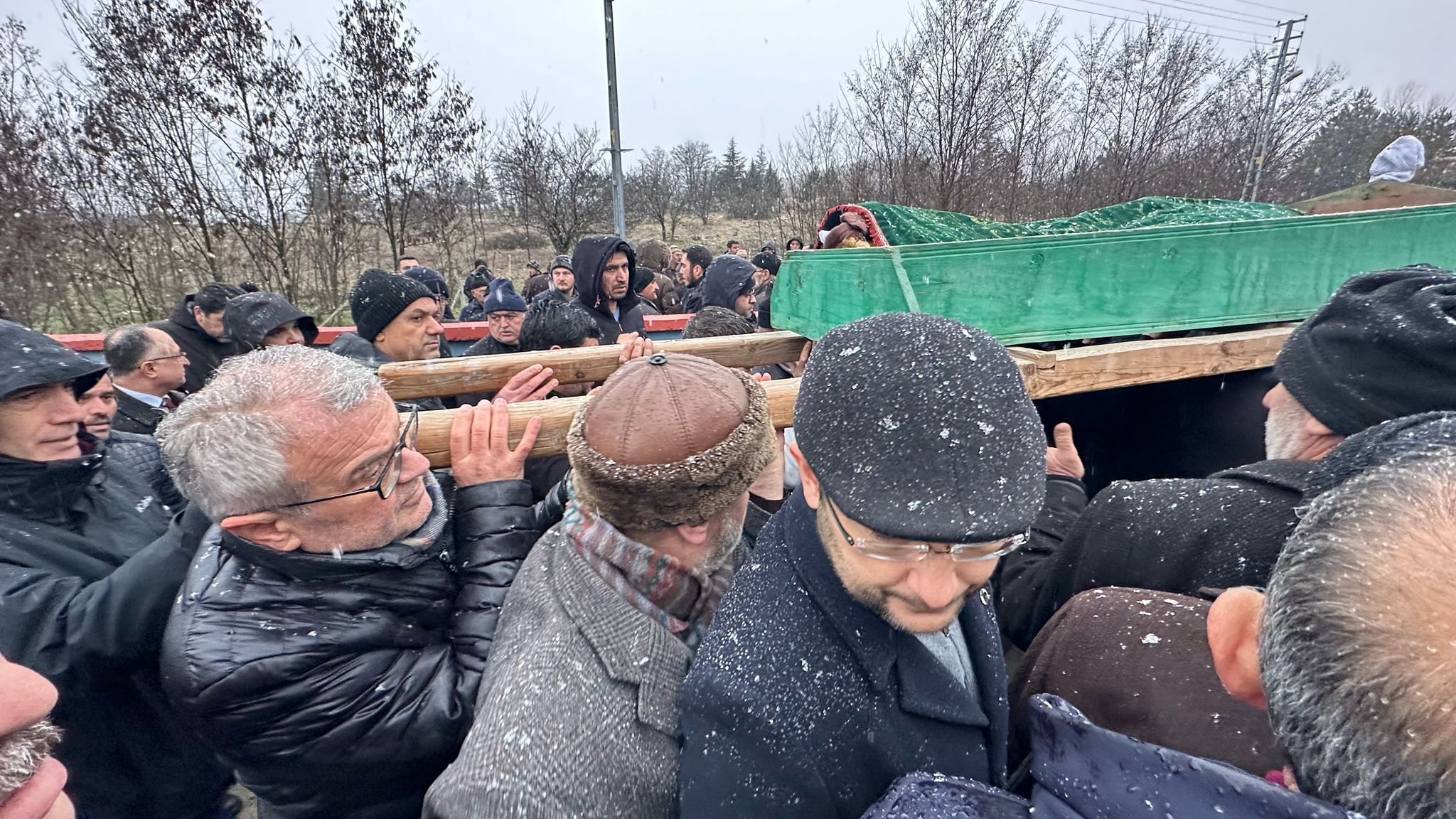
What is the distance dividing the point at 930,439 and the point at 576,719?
733 millimetres

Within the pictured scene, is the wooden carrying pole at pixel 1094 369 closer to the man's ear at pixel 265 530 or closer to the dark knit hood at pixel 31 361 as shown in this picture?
the man's ear at pixel 265 530

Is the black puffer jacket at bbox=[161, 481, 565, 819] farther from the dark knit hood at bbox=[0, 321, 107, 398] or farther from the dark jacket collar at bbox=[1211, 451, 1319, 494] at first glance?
the dark jacket collar at bbox=[1211, 451, 1319, 494]

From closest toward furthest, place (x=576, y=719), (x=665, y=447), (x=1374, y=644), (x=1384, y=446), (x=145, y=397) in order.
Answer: (x=1374, y=644) < (x=1384, y=446) < (x=576, y=719) < (x=665, y=447) < (x=145, y=397)

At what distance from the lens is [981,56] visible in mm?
9492

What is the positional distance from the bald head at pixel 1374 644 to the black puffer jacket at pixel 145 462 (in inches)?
106

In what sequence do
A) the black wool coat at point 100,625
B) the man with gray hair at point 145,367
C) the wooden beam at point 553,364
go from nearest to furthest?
the black wool coat at point 100,625 → the wooden beam at point 553,364 → the man with gray hair at point 145,367

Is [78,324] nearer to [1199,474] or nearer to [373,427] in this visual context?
[373,427]

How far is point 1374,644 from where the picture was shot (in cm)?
55

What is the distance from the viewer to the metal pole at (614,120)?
796cm

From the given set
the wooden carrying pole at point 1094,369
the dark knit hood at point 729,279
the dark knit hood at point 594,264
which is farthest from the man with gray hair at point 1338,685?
Answer: the dark knit hood at point 729,279

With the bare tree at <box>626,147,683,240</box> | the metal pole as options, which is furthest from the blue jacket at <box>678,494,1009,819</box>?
the bare tree at <box>626,147,683,240</box>

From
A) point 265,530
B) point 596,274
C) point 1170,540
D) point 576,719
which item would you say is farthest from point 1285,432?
point 596,274

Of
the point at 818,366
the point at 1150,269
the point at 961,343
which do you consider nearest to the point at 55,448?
the point at 818,366

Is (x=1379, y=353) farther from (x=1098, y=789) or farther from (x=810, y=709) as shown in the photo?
(x=810, y=709)
